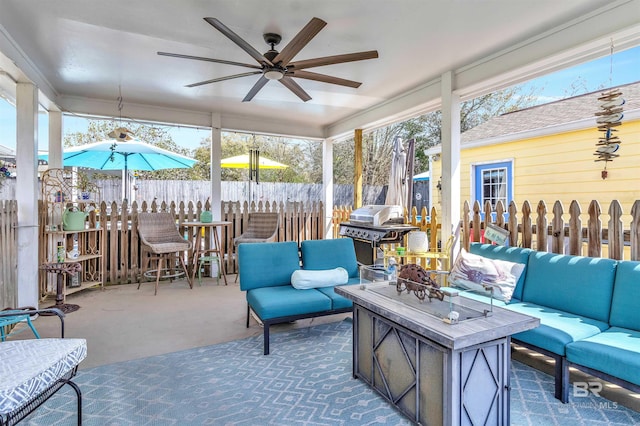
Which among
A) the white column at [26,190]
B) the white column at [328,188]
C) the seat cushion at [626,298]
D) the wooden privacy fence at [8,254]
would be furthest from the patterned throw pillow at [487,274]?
the white column at [26,190]

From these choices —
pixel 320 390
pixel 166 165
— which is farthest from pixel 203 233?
pixel 320 390

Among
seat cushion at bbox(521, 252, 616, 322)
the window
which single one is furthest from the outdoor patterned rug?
the window

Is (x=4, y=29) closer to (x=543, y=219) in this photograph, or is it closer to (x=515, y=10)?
(x=515, y=10)

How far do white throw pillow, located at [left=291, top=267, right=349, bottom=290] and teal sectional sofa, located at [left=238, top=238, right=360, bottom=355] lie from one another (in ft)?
0.07

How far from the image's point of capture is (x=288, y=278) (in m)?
3.39

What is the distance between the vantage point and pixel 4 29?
301 cm

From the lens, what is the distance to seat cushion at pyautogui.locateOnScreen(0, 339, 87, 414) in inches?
57.1

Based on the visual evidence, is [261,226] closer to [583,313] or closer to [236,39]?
[236,39]

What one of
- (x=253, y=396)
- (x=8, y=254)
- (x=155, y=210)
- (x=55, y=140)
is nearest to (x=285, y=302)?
(x=253, y=396)

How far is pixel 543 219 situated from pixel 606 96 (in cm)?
118

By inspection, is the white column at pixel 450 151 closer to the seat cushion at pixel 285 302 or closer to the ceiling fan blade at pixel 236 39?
the seat cushion at pixel 285 302

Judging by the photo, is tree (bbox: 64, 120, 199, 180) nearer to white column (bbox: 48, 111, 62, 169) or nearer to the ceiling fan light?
white column (bbox: 48, 111, 62, 169)

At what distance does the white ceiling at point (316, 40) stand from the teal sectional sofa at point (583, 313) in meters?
1.91

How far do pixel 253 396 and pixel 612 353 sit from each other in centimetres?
208
